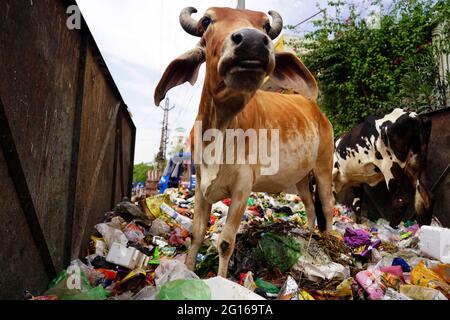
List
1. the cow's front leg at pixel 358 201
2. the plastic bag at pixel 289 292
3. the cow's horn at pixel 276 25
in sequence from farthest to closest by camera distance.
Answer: the cow's front leg at pixel 358 201, the cow's horn at pixel 276 25, the plastic bag at pixel 289 292

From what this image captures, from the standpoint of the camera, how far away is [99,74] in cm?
313

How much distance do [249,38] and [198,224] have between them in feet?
5.46

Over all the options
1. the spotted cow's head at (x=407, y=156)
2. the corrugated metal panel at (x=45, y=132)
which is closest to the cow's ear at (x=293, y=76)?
the corrugated metal panel at (x=45, y=132)

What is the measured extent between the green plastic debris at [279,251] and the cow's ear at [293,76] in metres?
1.34

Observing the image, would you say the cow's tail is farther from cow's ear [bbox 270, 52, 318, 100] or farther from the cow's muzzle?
the cow's muzzle

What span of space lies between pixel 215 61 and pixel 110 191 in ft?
9.18

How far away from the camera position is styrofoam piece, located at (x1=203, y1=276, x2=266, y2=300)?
1.73 metres

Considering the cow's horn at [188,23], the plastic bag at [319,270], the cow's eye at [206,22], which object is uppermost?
the cow's horn at [188,23]

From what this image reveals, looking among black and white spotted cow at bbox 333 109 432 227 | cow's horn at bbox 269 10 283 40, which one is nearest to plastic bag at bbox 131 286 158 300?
cow's horn at bbox 269 10 283 40

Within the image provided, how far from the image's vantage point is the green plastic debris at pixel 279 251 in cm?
277

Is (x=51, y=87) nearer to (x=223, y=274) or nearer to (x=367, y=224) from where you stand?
(x=223, y=274)

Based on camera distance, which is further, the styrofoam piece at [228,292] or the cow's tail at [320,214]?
the cow's tail at [320,214]

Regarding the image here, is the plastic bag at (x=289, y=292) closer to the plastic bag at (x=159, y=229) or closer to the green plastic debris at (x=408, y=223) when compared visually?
the plastic bag at (x=159, y=229)

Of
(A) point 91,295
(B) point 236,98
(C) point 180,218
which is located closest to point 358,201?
(C) point 180,218
